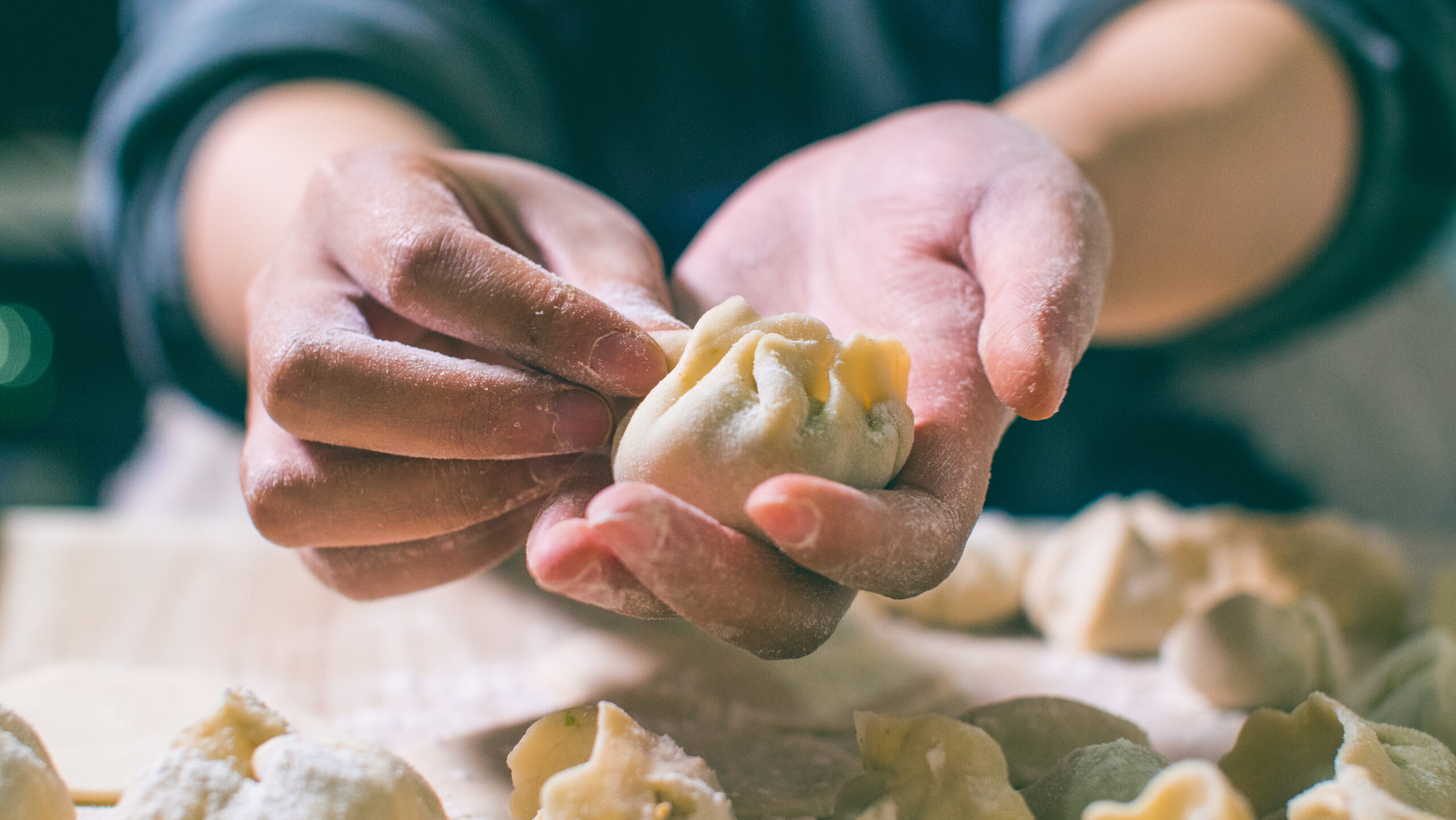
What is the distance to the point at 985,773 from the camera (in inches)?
28.5

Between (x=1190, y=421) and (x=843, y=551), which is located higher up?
(x=843, y=551)

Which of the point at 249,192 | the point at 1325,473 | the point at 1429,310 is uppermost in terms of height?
the point at 249,192

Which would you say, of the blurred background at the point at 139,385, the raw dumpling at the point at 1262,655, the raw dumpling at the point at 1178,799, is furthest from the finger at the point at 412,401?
the blurred background at the point at 139,385

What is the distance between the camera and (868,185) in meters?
1.02

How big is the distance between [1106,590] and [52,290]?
3.80 meters

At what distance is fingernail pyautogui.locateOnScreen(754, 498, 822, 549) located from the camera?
1.94 feet

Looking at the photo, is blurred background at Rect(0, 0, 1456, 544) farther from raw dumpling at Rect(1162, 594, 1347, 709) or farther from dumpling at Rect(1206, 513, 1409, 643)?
raw dumpling at Rect(1162, 594, 1347, 709)

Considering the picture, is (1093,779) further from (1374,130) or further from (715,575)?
(1374,130)

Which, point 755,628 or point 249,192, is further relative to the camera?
point 249,192

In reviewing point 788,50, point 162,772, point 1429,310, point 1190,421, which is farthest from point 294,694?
point 1429,310

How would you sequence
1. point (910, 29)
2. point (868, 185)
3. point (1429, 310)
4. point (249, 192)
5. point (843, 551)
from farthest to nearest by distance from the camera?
point (1429, 310)
point (910, 29)
point (249, 192)
point (868, 185)
point (843, 551)

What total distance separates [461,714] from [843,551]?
2.20 feet

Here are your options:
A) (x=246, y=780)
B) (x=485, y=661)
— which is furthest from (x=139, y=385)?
(x=246, y=780)

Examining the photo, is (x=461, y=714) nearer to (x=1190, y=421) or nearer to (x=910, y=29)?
(x=910, y=29)
